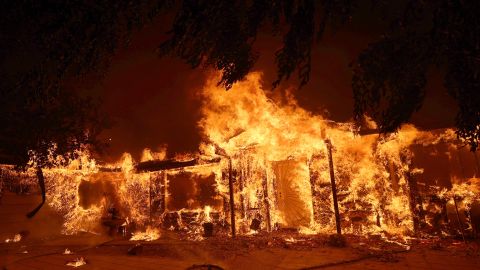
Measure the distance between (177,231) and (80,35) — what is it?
47.0ft

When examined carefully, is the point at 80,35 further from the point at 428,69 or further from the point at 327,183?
the point at 327,183

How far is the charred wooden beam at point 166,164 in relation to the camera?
51.4 ft

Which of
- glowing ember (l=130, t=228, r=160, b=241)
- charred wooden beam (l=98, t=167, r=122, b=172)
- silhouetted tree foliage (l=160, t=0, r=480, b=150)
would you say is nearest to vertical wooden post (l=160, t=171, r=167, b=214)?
glowing ember (l=130, t=228, r=160, b=241)

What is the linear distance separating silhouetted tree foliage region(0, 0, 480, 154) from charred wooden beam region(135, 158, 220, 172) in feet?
41.5

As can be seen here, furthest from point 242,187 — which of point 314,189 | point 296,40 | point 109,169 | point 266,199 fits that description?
point 296,40

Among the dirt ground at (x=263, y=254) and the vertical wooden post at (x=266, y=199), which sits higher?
the vertical wooden post at (x=266, y=199)

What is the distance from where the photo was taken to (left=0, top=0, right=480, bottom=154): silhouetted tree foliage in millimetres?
2039

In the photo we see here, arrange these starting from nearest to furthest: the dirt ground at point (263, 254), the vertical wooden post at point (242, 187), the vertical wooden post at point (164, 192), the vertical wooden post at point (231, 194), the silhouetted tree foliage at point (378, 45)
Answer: the silhouetted tree foliage at point (378, 45)
the dirt ground at point (263, 254)
the vertical wooden post at point (231, 194)
the vertical wooden post at point (242, 187)
the vertical wooden post at point (164, 192)

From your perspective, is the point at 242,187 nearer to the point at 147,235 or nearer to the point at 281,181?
the point at 281,181

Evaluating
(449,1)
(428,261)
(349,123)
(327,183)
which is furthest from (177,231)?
(449,1)

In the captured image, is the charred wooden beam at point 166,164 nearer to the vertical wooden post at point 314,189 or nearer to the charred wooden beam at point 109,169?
the charred wooden beam at point 109,169

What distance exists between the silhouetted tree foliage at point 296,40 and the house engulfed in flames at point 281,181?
923 centimetres

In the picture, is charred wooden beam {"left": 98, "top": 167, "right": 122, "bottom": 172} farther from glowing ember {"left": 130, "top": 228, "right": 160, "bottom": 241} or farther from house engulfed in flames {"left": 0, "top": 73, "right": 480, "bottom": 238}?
glowing ember {"left": 130, "top": 228, "right": 160, "bottom": 241}

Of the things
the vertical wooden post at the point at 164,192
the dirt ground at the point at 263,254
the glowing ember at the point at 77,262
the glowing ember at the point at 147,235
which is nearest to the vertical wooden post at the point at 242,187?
the dirt ground at the point at 263,254
